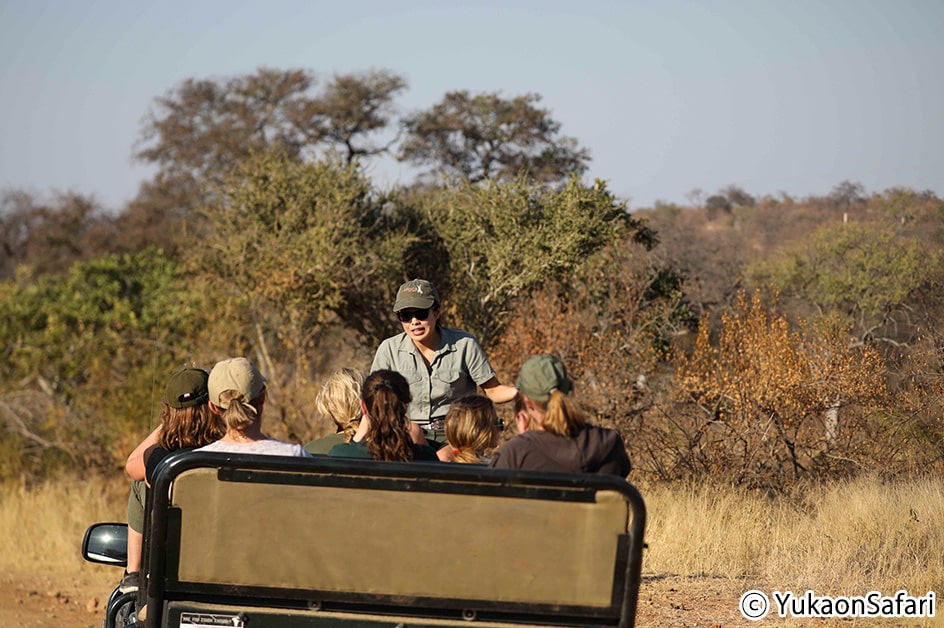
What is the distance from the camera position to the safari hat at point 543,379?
3775 mm

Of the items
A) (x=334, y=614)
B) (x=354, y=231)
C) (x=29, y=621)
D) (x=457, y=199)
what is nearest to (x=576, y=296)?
(x=457, y=199)

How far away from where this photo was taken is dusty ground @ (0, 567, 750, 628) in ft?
19.3

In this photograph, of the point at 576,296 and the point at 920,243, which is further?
the point at 576,296

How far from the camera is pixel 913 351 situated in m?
8.76

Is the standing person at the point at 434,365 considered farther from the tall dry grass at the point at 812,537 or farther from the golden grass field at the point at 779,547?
the tall dry grass at the point at 812,537

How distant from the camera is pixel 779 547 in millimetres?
7059

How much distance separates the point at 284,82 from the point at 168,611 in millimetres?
30261

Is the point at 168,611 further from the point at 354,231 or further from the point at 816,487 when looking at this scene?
the point at 354,231

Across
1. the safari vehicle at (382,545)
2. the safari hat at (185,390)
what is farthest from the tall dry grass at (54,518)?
the safari vehicle at (382,545)

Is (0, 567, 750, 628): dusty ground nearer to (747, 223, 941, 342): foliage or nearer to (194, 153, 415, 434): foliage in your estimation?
(194, 153, 415, 434): foliage

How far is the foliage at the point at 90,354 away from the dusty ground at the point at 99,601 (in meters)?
3.66

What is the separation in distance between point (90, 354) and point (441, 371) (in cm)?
1278

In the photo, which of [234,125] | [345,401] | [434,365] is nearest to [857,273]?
[434,365]

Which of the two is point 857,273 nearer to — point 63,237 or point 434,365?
point 434,365
